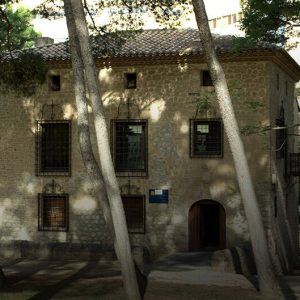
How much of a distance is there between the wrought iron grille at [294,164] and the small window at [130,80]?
7617 millimetres

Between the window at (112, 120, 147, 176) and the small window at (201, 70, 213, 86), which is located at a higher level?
the small window at (201, 70, 213, 86)

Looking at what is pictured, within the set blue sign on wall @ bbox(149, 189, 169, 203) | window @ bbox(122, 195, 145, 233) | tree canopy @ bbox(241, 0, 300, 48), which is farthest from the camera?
window @ bbox(122, 195, 145, 233)

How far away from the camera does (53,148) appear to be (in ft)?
84.5

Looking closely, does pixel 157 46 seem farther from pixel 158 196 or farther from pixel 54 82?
pixel 158 196

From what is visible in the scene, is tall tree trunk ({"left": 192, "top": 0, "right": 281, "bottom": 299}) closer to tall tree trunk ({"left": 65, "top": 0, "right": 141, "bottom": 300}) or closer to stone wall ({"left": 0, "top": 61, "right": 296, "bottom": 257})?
tall tree trunk ({"left": 65, "top": 0, "right": 141, "bottom": 300})

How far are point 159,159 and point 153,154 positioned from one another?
11.9 inches

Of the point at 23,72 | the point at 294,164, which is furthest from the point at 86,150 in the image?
the point at 294,164

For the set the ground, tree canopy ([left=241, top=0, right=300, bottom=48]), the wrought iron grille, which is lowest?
the ground

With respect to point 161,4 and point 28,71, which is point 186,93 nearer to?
point 161,4

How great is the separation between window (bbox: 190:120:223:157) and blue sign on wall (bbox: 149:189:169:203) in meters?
1.81

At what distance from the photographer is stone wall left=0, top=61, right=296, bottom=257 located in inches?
939

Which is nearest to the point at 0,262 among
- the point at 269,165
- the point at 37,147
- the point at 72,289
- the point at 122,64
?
the point at 37,147

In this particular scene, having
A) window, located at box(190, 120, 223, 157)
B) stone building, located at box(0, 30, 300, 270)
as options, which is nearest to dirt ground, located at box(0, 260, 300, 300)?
stone building, located at box(0, 30, 300, 270)

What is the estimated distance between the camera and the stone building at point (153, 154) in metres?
23.9
